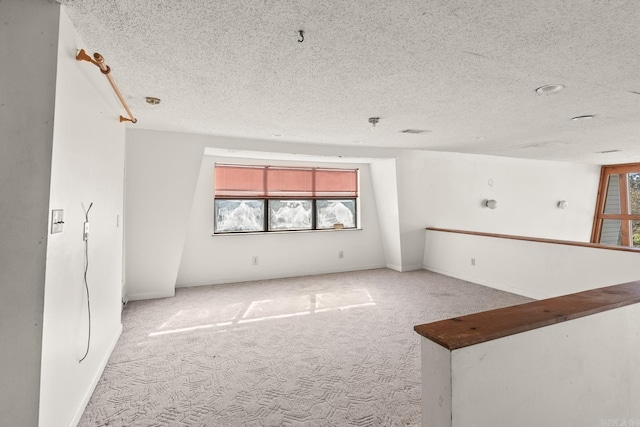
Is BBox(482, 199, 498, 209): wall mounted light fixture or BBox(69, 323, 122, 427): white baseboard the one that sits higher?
BBox(482, 199, 498, 209): wall mounted light fixture

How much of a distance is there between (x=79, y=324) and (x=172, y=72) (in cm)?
174

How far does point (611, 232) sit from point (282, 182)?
27.9 feet

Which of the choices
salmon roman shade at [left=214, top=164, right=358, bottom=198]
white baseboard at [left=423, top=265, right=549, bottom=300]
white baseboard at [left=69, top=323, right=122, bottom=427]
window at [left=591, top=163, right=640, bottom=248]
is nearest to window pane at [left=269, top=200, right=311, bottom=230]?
salmon roman shade at [left=214, top=164, right=358, bottom=198]

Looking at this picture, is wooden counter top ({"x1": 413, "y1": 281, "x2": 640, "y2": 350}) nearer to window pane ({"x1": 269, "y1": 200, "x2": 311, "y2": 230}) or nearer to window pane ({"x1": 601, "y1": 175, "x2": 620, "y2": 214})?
window pane ({"x1": 269, "y1": 200, "x2": 311, "y2": 230})

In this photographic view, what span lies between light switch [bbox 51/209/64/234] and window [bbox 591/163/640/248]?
1013 cm

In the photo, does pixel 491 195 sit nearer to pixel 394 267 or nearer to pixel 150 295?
pixel 394 267

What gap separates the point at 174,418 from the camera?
1842 millimetres

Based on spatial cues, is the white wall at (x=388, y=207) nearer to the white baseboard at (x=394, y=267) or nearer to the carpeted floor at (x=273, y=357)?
the white baseboard at (x=394, y=267)

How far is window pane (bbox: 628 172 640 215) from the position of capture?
7.23m

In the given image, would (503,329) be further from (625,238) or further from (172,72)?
(625,238)

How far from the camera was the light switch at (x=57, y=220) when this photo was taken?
143cm

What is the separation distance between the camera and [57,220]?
1471 mm

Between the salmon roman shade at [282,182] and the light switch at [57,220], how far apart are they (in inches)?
132

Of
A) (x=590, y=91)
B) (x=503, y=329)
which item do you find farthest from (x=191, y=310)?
(x=590, y=91)
